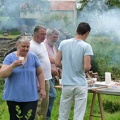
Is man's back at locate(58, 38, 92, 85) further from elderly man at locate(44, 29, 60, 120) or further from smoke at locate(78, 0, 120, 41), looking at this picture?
smoke at locate(78, 0, 120, 41)

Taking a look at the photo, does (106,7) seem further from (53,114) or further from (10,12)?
(53,114)

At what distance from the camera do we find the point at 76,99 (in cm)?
604

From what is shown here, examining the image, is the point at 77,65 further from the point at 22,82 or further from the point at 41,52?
the point at 22,82

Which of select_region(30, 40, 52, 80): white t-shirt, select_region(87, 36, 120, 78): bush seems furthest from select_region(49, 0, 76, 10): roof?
select_region(30, 40, 52, 80): white t-shirt

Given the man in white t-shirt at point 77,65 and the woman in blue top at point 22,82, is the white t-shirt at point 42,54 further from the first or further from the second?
the woman in blue top at point 22,82

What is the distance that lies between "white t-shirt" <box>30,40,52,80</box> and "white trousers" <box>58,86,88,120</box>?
562mm

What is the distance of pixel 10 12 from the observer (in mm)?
15344

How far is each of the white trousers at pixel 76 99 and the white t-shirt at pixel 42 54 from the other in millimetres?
562

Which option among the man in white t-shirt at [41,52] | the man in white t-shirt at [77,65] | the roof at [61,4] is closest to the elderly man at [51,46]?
the man in white t-shirt at [41,52]

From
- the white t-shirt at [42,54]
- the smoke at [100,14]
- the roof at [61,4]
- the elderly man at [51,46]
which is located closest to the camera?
the white t-shirt at [42,54]

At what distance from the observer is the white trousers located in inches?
235

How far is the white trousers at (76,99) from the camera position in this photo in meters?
5.97

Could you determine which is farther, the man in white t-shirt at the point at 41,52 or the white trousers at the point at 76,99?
the man in white t-shirt at the point at 41,52

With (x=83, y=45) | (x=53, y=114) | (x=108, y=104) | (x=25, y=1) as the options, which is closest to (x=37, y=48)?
(x=83, y=45)
